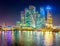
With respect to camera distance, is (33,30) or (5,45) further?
(33,30)

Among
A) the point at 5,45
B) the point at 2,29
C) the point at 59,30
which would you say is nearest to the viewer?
the point at 5,45

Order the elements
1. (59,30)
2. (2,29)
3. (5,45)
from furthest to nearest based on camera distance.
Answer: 1. (2,29)
2. (59,30)
3. (5,45)

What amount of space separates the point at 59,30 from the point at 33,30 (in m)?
7.39

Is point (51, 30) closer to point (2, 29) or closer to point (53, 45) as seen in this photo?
point (2, 29)

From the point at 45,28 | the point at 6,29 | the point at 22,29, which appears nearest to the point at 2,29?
the point at 6,29

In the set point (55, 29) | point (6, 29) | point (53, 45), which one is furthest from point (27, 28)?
point (53, 45)

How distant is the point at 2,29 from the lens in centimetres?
5903

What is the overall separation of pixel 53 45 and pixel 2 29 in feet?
144

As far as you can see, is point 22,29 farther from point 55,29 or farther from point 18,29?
point 55,29

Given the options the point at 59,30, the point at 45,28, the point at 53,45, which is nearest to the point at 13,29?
the point at 45,28

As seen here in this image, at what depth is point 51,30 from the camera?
56.0 m

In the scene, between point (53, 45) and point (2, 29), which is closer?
point (53, 45)

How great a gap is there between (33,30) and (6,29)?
5.73m

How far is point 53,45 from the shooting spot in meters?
15.8
